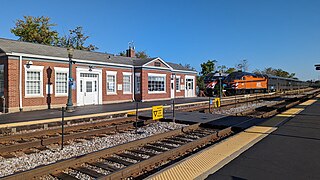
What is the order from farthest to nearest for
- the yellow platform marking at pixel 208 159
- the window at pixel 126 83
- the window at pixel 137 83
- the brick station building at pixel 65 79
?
the window at pixel 137 83, the window at pixel 126 83, the brick station building at pixel 65 79, the yellow platform marking at pixel 208 159

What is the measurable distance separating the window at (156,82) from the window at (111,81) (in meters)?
4.54

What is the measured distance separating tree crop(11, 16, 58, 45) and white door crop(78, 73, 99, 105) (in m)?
22.3

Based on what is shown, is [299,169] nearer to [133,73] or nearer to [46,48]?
[46,48]

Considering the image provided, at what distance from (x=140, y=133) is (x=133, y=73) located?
664 inches

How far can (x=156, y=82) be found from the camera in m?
27.9

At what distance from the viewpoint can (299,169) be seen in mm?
4773

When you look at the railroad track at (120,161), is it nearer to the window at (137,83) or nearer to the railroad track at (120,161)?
the railroad track at (120,161)

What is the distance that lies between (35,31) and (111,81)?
22541mm

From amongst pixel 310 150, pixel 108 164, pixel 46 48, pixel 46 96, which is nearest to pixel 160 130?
pixel 108 164

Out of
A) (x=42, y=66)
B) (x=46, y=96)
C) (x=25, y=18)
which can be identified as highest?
(x=25, y=18)

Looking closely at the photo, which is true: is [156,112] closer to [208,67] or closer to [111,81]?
[111,81]

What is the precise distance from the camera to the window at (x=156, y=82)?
26.9 meters

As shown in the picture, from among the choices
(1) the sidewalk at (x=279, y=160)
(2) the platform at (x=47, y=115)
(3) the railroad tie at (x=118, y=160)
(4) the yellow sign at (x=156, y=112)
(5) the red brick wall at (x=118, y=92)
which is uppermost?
(5) the red brick wall at (x=118, y=92)

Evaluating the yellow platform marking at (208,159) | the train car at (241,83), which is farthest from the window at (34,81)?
the train car at (241,83)
